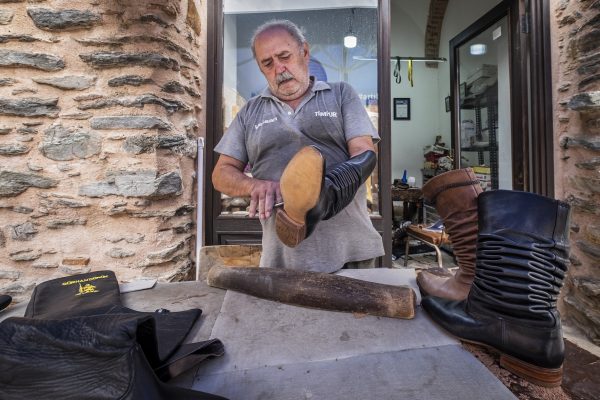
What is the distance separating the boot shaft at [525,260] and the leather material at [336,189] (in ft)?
1.22

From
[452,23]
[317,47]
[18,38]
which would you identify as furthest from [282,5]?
[452,23]

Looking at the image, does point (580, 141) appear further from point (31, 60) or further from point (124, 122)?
point (31, 60)

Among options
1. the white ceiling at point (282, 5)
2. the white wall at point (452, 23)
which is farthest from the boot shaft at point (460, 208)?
the white wall at point (452, 23)

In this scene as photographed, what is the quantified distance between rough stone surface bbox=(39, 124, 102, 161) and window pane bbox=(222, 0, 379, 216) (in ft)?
3.13

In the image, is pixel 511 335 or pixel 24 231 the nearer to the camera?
pixel 511 335

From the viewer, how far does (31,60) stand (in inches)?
66.8

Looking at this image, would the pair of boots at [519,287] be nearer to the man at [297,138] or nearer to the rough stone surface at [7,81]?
the man at [297,138]

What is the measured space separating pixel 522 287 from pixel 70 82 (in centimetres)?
220

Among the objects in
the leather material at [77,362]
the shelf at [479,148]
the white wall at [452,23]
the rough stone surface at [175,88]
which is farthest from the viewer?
the white wall at [452,23]

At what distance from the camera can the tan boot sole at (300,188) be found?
2.48ft

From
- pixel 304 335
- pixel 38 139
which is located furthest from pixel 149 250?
pixel 304 335

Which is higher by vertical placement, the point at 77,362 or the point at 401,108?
the point at 401,108

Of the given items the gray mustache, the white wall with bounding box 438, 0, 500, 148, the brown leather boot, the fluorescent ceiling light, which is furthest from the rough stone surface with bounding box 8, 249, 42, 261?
the white wall with bounding box 438, 0, 500, 148

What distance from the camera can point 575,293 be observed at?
2094mm
